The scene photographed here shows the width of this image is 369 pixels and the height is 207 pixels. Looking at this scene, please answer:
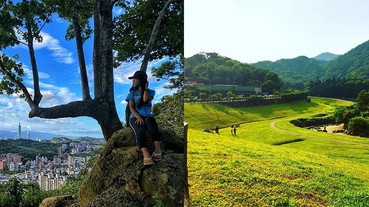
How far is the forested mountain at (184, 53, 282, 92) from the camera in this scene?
6.25 metres

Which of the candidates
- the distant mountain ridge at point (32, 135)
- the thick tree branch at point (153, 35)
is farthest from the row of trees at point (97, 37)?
the distant mountain ridge at point (32, 135)

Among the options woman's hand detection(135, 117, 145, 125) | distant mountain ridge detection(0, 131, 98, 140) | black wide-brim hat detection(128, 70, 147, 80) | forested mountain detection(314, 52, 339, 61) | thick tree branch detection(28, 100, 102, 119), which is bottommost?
distant mountain ridge detection(0, 131, 98, 140)

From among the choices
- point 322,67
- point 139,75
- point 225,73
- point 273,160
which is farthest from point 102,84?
point 322,67

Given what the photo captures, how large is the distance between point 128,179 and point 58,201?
0.67m

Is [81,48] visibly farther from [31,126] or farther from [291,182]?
[291,182]

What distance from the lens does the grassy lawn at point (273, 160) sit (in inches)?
227

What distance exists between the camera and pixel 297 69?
6.18 m

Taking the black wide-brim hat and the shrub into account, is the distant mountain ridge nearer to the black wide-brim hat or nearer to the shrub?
the black wide-brim hat

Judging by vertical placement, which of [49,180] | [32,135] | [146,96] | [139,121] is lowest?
[49,180]

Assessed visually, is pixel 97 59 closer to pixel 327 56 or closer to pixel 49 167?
pixel 49 167

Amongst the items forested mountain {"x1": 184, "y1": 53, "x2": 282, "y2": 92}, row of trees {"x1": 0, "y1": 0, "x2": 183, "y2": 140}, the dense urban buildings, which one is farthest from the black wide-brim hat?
forested mountain {"x1": 184, "y1": 53, "x2": 282, "y2": 92}

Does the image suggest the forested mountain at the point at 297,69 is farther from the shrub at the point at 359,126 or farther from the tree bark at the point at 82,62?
the tree bark at the point at 82,62

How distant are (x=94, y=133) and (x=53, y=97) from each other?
0.45m

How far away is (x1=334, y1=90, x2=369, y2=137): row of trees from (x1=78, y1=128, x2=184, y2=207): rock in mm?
2212
